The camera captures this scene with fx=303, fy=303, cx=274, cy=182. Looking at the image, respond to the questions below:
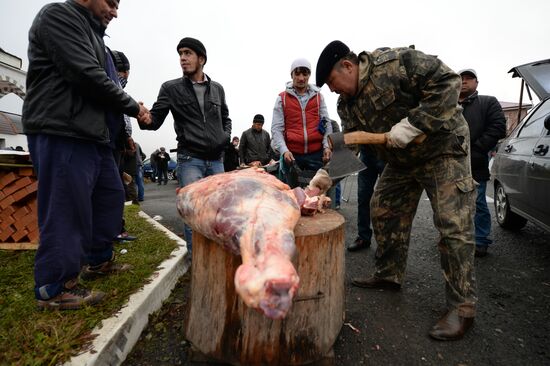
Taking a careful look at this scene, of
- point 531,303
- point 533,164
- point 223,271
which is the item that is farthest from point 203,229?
point 533,164

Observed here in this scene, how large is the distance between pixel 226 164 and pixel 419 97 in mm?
2391

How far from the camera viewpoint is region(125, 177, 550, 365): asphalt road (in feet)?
6.00

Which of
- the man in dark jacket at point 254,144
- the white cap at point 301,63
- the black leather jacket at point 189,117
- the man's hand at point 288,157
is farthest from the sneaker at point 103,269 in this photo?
the man in dark jacket at point 254,144

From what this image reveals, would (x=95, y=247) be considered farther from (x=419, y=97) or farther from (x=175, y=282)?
(x=419, y=97)

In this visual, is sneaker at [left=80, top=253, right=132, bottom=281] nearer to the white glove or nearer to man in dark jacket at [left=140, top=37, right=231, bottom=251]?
man in dark jacket at [left=140, top=37, right=231, bottom=251]

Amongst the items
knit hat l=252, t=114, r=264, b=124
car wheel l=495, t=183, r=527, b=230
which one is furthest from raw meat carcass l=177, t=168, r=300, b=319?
knit hat l=252, t=114, r=264, b=124

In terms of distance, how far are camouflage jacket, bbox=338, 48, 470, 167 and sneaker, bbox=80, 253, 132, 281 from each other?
2373mm

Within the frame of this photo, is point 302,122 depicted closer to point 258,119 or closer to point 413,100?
point 413,100

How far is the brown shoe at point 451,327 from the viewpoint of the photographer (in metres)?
1.97

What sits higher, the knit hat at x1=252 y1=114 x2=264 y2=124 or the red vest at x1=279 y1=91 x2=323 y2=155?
the knit hat at x1=252 y1=114 x2=264 y2=124

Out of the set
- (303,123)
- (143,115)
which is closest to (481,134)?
(303,123)

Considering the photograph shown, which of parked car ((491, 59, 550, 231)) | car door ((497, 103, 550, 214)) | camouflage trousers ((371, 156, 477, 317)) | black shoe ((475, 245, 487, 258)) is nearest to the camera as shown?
camouflage trousers ((371, 156, 477, 317))

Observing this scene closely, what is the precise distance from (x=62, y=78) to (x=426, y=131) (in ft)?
7.73

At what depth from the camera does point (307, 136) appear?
3.84 m
